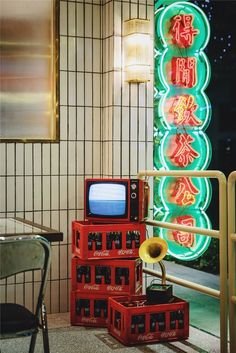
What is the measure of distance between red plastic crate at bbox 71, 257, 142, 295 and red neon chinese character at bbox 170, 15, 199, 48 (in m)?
2.78

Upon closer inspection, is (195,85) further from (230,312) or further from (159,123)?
(230,312)

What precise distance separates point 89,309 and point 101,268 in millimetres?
349

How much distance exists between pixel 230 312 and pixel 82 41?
9.23ft

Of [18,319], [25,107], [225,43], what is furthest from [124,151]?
[225,43]

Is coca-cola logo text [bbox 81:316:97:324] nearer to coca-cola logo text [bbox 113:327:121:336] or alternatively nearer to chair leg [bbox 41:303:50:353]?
coca-cola logo text [bbox 113:327:121:336]

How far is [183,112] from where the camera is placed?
6.52 meters

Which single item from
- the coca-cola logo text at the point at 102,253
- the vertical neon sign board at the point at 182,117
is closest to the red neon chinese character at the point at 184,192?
the vertical neon sign board at the point at 182,117

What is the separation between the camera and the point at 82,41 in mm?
5324

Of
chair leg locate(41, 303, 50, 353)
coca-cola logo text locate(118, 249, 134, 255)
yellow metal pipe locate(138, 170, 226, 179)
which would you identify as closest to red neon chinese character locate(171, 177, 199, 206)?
yellow metal pipe locate(138, 170, 226, 179)

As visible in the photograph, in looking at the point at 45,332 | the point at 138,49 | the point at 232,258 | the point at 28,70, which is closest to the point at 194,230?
the point at 232,258

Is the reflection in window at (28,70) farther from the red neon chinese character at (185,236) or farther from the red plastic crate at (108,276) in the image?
the red neon chinese character at (185,236)

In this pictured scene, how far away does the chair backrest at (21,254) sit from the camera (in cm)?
279

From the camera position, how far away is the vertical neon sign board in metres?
6.27

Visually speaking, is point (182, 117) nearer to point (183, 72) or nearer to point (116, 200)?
point (183, 72)
